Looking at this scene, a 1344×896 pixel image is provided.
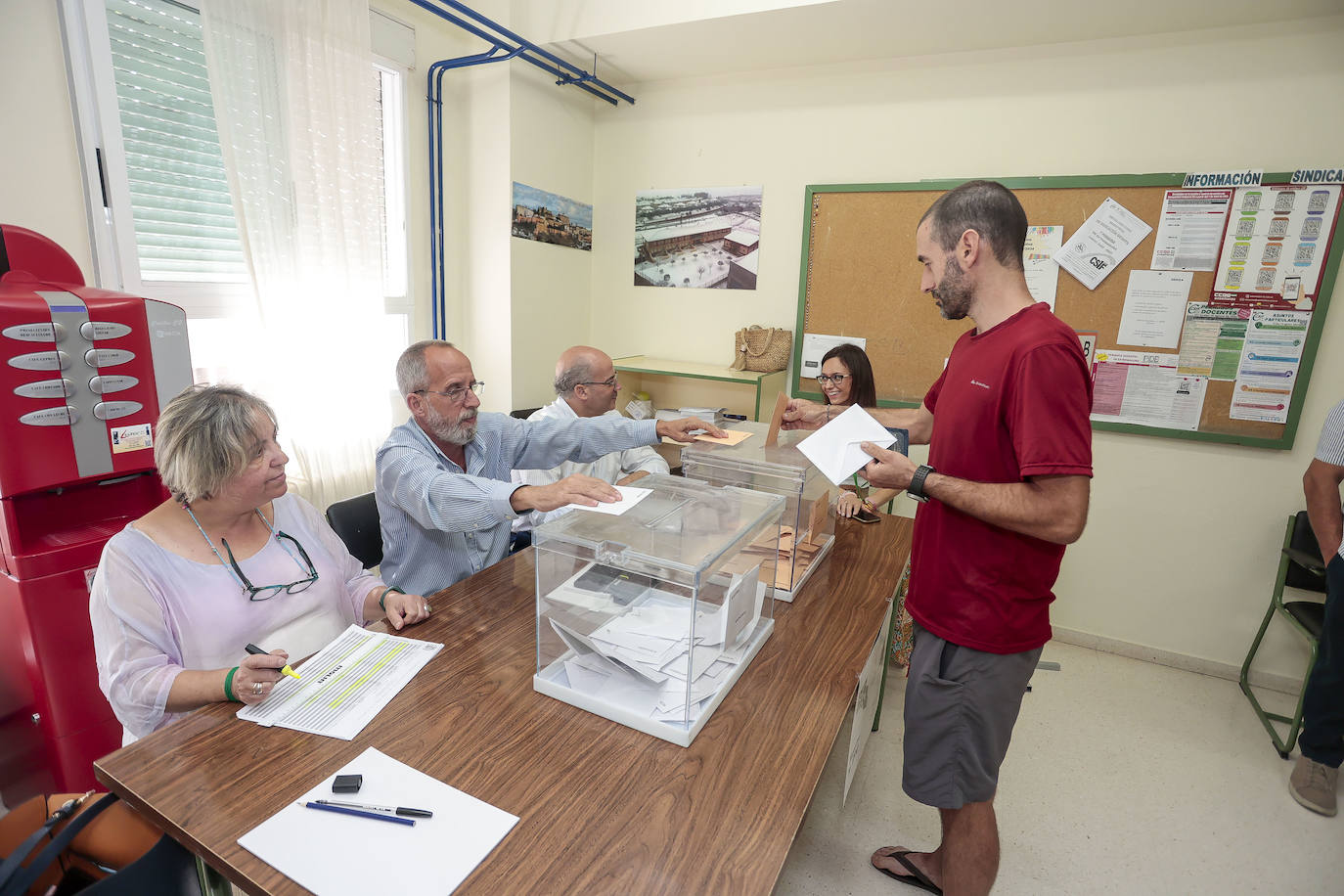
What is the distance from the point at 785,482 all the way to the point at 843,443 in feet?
0.81

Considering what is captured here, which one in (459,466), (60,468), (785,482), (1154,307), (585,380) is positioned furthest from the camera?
(1154,307)

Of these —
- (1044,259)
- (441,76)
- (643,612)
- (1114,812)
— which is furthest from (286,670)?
(1044,259)

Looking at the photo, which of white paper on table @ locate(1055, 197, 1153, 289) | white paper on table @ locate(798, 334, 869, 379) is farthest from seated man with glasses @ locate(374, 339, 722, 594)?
white paper on table @ locate(1055, 197, 1153, 289)

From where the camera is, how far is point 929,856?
Result: 1836 millimetres

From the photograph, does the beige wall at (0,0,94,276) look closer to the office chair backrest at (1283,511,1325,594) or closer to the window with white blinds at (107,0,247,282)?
the window with white blinds at (107,0,247,282)

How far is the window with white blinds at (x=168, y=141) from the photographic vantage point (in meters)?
2.04

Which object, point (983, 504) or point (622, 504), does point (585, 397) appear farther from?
point (983, 504)

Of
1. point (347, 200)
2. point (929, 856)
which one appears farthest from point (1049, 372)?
point (347, 200)

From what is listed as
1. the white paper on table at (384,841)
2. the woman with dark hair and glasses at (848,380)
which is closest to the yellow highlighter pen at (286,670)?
the white paper on table at (384,841)

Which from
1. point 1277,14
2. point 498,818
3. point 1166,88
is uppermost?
point 1277,14

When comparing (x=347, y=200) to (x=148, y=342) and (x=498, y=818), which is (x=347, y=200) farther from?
(x=498, y=818)

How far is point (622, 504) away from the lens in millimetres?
1354

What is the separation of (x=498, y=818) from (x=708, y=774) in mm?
327

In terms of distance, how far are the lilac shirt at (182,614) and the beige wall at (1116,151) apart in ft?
8.86
